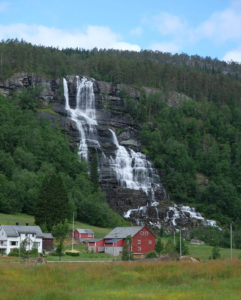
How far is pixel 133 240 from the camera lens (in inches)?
2975

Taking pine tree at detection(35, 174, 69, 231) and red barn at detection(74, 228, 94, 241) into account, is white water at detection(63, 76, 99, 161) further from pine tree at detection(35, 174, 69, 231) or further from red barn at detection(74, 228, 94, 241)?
red barn at detection(74, 228, 94, 241)

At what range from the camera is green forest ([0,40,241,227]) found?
105 metres

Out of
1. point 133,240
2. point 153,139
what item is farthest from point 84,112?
point 133,240

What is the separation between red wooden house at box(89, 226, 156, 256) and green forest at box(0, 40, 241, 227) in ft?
66.9

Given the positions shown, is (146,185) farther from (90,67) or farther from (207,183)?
(90,67)

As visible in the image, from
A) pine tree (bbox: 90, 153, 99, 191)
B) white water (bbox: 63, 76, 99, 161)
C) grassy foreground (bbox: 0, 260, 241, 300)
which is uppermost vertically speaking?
white water (bbox: 63, 76, 99, 161)

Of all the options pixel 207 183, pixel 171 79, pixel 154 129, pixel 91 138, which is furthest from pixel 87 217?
pixel 171 79

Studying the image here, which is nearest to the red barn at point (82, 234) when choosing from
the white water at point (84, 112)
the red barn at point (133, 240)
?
the red barn at point (133, 240)

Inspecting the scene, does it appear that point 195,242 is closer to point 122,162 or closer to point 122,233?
point 122,233

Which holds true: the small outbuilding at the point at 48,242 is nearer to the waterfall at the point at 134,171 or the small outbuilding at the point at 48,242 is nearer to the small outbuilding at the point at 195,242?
the small outbuilding at the point at 195,242

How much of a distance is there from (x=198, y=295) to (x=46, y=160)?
91552 mm

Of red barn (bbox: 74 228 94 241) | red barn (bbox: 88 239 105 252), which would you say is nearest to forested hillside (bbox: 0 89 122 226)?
red barn (bbox: 74 228 94 241)

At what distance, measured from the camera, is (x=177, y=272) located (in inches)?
A: 1267

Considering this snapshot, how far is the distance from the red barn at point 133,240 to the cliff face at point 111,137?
2860 cm
